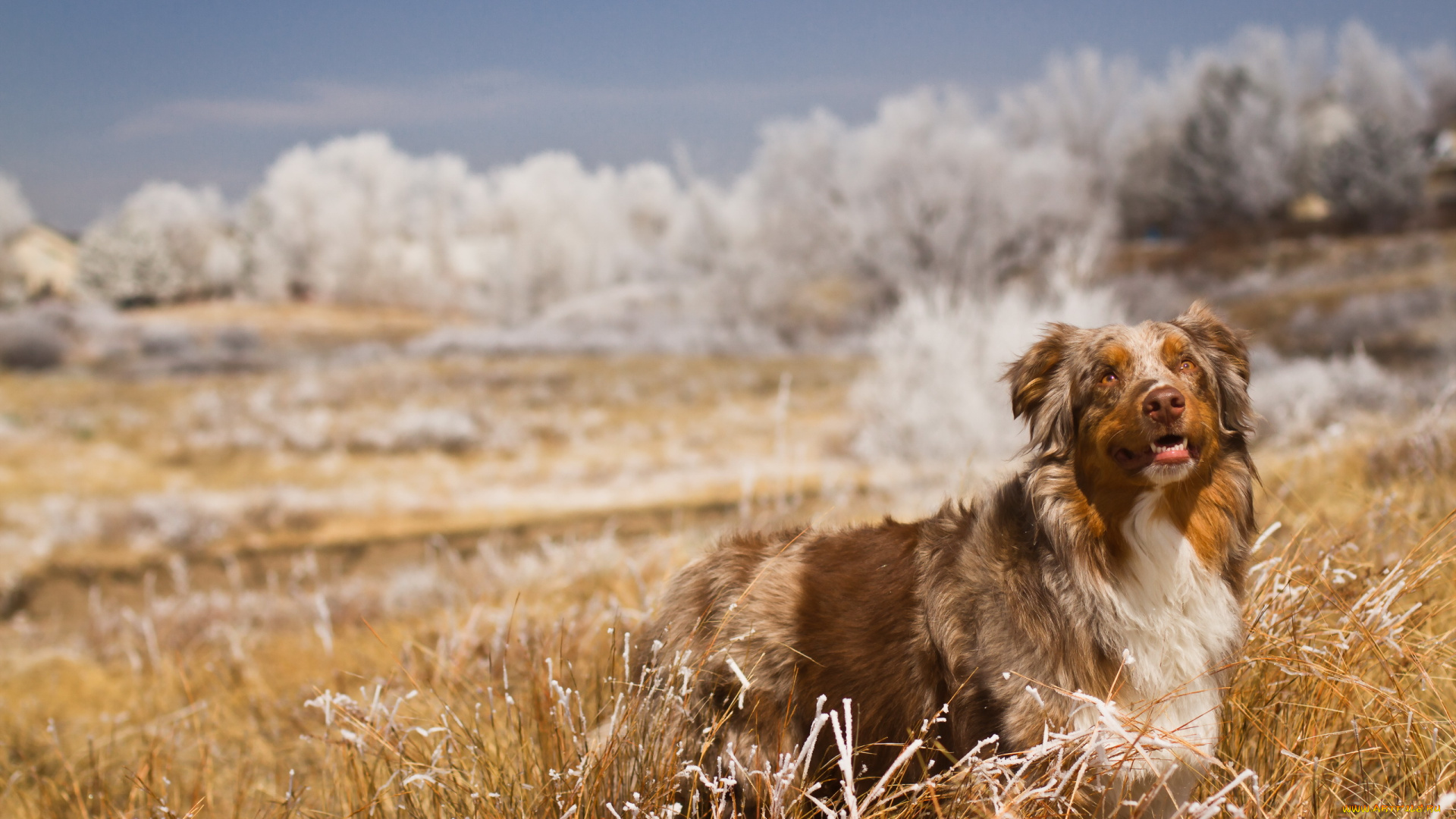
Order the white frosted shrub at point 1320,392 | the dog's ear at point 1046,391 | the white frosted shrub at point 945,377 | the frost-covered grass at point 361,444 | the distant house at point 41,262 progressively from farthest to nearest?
1. the distant house at point 41,262
2. the white frosted shrub at point 945,377
3. the frost-covered grass at point 361,444
4. the white frosted shrub at point 1320,392
5. the dog's ear at point 1046,391

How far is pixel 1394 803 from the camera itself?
2271 millimetres

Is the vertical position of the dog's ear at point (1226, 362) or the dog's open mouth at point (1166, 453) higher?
the dog's ear at point (1226, 362)

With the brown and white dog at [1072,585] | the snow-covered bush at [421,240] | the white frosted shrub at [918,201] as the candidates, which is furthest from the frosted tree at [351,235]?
the brown and white dog at [1072,585]

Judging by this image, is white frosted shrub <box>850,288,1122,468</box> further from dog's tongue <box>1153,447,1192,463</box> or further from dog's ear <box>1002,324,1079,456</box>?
dog's tongue <box>1153,447,1192,463</box>

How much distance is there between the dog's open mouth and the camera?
6.44 ft

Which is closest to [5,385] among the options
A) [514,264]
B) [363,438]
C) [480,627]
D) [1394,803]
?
[363,438]

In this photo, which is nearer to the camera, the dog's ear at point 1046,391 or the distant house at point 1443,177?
the dog's ear at point 1046,391

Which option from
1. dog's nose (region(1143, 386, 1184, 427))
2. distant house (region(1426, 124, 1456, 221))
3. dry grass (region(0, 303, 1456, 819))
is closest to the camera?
dog's nose (region(1143, 386, 1184, 427))

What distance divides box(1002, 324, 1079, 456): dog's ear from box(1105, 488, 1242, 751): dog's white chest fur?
253 millimetres

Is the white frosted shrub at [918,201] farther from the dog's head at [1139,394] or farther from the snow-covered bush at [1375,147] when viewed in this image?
the dog's head at [1139,394]

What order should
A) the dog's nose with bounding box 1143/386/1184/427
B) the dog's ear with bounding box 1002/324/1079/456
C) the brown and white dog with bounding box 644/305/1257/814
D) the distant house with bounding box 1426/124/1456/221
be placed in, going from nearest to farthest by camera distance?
the dog's nose with bounding box 1143/386/1184/427 < the brown and white dog with bounding box 644/305/1257/814 < the dog's ear with bounding box 1002/324/1079/456 < the distant house with bounding box 1426/124/1456/221

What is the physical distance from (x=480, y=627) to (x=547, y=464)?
6663mm

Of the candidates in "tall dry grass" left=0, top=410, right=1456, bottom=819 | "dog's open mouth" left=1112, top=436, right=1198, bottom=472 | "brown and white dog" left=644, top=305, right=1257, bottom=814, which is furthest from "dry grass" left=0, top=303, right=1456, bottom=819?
"dog's open mouth" left=1112, top=436, right=1198, bottom=472

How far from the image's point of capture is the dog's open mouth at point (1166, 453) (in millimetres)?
1962
